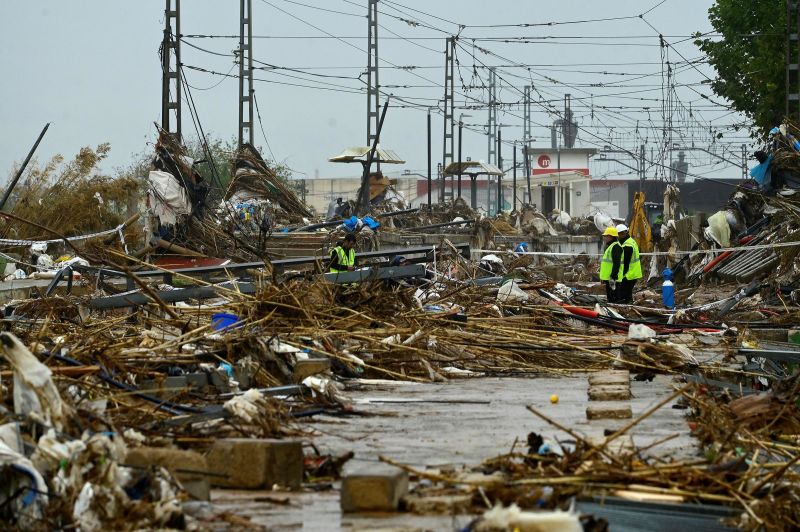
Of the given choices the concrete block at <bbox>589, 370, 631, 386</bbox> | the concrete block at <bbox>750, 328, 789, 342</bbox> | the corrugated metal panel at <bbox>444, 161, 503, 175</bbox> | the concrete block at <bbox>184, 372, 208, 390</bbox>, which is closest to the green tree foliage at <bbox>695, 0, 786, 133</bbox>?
the corrugated metal panel at <bbox>444, 161, 503, 175</bbox>

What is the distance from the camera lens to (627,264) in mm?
19703

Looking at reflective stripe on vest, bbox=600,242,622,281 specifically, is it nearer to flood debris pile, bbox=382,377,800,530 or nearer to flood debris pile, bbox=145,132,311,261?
flood debris pile, bbox=145,132,311,261

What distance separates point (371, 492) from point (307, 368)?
445 cm

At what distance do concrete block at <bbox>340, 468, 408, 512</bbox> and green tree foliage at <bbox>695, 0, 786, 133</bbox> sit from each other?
121 ft

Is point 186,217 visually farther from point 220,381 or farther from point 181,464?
point 181,464

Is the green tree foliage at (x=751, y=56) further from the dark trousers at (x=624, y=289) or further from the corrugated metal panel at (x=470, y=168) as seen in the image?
the dark trousers at (x=624, y=289)

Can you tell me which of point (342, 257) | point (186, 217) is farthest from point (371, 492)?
point (186, 217)

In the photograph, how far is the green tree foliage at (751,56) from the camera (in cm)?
4122

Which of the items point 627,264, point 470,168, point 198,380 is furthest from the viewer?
point 470,168

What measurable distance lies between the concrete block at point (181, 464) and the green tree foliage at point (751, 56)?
36.7 m

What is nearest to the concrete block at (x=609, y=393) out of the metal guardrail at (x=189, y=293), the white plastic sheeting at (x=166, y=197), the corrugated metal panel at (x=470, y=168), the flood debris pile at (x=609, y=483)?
the flood debris pile at (x=609, y=483)

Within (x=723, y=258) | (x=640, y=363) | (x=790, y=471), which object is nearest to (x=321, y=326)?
(x=640, y=363)

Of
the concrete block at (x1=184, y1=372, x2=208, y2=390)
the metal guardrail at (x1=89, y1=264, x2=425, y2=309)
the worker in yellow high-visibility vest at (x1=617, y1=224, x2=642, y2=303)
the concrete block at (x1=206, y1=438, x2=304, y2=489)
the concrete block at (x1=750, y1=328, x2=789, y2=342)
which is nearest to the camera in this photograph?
the concrete block at (x1=206, y1=438, x2=304, y2=489)

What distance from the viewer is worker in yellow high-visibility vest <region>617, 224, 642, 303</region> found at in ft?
64.6
